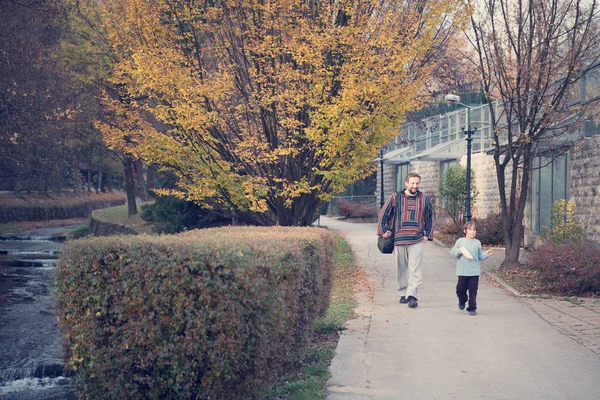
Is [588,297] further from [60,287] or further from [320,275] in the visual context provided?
[60,287]

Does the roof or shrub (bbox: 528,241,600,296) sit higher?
the roof

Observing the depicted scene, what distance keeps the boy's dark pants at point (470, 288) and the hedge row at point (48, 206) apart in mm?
31921

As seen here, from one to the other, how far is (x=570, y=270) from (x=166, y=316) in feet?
29.5

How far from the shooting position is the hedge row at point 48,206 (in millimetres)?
38125

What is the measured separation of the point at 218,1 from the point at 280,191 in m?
3.99

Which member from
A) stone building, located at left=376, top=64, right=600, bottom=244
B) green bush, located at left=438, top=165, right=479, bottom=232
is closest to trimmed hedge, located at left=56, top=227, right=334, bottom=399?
stone building, located at left=376, top=64, right=600, bottom=244

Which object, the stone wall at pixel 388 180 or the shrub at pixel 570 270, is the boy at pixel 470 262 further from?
the stone wall at pixel 388 180

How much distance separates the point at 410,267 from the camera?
10297 mm

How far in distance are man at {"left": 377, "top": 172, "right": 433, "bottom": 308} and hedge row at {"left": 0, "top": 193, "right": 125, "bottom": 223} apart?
31.1 meters

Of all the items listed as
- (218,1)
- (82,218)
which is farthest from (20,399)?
(82,218)

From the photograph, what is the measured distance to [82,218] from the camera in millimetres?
45656

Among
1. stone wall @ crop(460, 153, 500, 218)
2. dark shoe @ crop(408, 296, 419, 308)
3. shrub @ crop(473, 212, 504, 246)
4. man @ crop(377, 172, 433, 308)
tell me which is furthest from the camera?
stone wall @ crop(460, 153, 500, 218)

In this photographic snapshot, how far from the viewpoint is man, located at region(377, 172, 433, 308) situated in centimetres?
1027

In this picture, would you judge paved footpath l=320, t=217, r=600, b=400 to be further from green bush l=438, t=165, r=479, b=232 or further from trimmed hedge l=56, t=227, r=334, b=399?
green bush l=438, t=165, r=479, b=232
